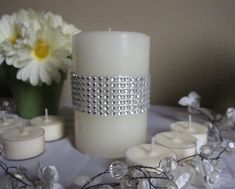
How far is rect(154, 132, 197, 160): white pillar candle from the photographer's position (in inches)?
13.2

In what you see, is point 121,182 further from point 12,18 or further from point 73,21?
point 73,21

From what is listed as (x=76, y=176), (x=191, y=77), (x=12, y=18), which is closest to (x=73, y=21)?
(x=12, y=18)

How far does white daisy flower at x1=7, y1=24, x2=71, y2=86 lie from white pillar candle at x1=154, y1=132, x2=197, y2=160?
222mm

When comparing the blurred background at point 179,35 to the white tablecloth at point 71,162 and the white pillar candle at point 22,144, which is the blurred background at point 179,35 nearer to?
the white tablecloth at point 71,162

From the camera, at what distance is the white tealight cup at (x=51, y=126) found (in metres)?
0.43

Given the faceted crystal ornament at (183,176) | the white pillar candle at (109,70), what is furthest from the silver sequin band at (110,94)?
the faceted crystal ornament at (183,176)

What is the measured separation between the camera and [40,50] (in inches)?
18.2

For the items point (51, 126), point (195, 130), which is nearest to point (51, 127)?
point (51, 126)

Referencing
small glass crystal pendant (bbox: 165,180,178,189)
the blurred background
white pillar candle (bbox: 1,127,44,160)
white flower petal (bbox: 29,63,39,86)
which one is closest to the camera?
small glass crystal pendant (bbox: 165,180,178,189)

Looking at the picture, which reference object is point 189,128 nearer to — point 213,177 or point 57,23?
point 213,177

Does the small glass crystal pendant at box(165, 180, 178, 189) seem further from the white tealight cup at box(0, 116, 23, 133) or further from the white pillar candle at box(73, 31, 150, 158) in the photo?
the white tealight cup at box(0, 116, 23, 133)

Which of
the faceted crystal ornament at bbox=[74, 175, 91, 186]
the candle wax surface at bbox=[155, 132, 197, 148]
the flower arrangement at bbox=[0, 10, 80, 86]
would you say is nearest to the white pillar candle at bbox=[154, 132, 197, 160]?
the candle wax surface at bbox=[155, 132, 197, 148]

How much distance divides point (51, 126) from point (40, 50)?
139 millimetres

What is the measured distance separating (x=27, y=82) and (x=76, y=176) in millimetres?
252
